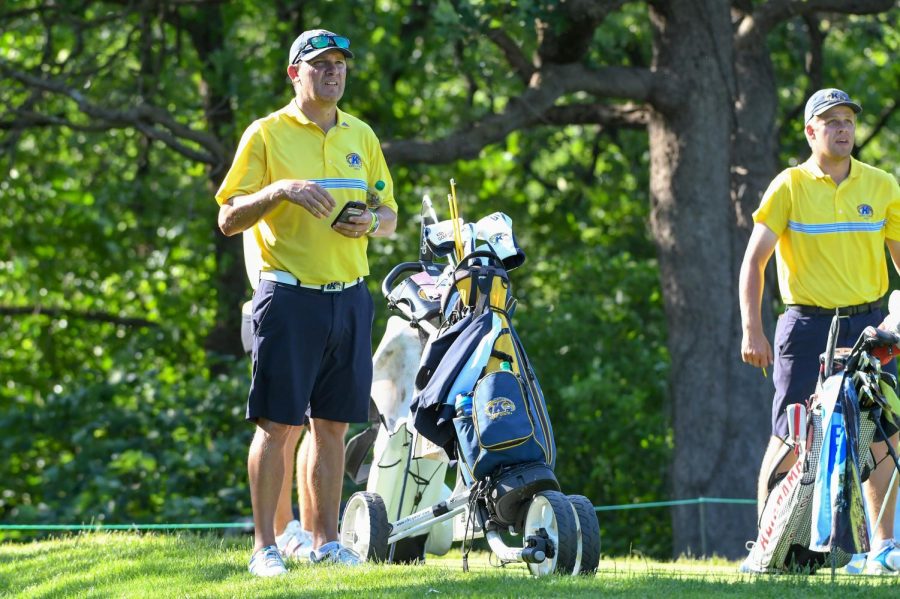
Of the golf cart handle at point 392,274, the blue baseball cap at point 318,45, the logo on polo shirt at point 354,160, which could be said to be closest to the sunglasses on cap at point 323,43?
the blue baseball cap at point 318,45

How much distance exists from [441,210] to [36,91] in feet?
14.3

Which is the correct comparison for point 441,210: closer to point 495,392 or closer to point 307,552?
point 307,552

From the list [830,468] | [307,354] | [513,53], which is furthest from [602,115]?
[830,468]

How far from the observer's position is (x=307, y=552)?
25.0ft

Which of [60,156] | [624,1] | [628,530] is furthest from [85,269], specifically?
[624,1]

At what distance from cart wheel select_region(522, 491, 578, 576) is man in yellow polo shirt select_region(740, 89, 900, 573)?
155cm

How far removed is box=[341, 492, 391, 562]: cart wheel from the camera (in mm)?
7258

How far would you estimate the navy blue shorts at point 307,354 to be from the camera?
6742 mm

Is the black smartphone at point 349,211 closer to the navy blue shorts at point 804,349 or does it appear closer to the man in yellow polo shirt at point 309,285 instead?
the man in yellow polo shirt at point 309,285

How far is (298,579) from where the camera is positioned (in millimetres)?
6223

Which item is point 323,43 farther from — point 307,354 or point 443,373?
point 443,373

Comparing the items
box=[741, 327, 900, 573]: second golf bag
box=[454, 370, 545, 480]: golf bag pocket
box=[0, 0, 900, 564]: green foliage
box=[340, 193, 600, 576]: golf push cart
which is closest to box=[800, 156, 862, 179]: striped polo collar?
box=[741, 327, 900, 573]: second golf bag

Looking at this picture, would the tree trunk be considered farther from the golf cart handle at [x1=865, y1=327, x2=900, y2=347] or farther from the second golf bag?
the golf cart handle at [x1=865, y1=327, x2=900, y2=347]

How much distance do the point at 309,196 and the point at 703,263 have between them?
20.4 ft
